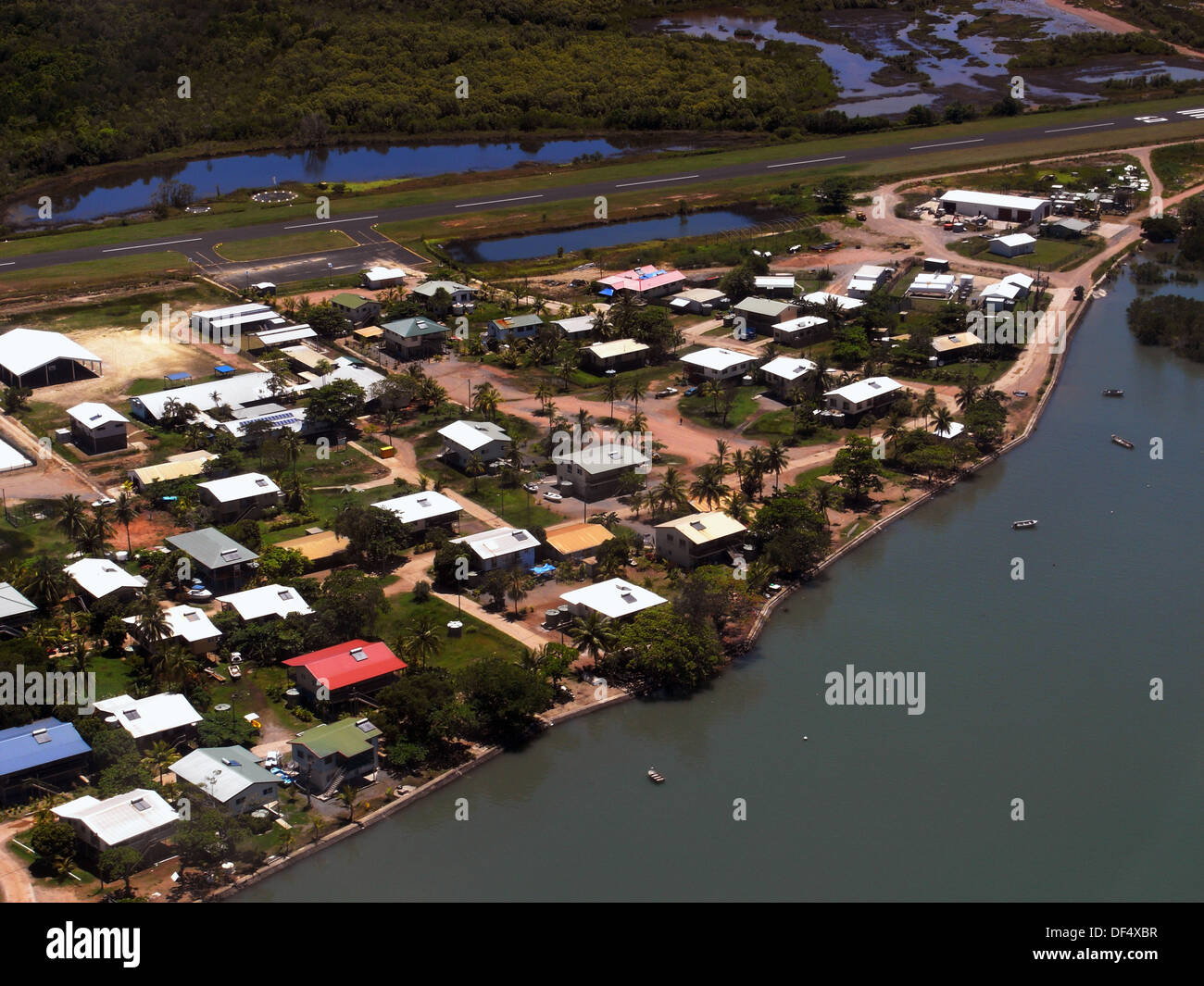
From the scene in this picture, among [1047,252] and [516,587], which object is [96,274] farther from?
[1047,252]

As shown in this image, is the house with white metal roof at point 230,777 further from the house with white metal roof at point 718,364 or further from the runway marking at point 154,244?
the runway marking at point 154,244

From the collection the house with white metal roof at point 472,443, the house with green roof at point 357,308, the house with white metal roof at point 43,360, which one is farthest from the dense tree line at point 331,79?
the house with white metal roof at point 472,443

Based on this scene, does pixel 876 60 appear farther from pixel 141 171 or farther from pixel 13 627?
pixel 13 627

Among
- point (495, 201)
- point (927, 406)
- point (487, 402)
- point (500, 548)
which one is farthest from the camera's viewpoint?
point (495, 201)

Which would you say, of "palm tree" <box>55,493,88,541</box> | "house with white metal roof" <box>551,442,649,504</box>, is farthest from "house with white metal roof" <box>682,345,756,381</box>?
"palm tree" <box>55,493,88,541</box>

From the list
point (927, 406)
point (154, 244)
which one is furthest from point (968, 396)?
point (154, 244)

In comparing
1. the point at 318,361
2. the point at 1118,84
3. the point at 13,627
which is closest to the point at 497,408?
the point at 318,361

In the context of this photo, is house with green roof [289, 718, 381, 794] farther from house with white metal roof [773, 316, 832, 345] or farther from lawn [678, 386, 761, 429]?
house with white metal roof [773, 316, 832, 345]

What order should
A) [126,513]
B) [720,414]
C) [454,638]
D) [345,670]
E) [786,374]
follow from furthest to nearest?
[786,374] → [720,414] → [126,513] → [454,638] → [345,670]
